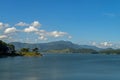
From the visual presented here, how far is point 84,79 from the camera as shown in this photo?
61344 millimetres

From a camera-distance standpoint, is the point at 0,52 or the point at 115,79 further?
the point at 0,52

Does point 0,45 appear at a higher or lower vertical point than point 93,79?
higher

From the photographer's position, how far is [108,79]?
62.7 m

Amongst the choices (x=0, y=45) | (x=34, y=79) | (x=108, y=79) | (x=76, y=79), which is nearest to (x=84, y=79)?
(x=76, y=79)

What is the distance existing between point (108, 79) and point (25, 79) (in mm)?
17976

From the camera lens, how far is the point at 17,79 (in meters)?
59.9

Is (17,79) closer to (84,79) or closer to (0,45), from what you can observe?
(84,79)

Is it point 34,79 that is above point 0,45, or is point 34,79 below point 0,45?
below

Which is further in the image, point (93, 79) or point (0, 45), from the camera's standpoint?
point (0, 45)

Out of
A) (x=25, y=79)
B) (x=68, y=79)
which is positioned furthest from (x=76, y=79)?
(x=25, y=79)

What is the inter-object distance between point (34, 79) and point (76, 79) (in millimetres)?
8914

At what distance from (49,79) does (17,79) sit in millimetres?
6673

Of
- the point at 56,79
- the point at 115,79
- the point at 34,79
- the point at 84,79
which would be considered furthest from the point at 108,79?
the point at 34,79

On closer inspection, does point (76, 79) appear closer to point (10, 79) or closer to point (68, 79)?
point (68, 79)
